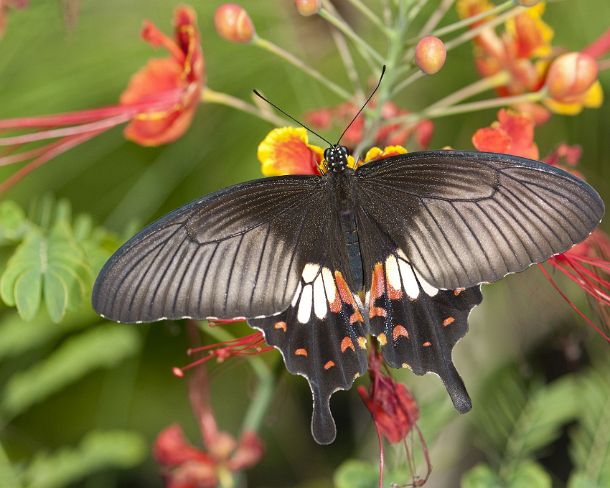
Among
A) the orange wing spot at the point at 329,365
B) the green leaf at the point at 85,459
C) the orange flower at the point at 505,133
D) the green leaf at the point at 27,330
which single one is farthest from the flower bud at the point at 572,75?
the green leaf at the point at 85,459

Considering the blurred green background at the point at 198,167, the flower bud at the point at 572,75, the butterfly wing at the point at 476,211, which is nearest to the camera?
the butterfly wing at the point at 476,211

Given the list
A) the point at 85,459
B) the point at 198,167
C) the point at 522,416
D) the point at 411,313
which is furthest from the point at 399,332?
the point at 198,167

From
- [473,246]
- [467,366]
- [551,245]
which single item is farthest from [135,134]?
[467,366]

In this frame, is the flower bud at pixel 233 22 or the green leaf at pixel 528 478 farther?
the flower bud at pixel 233 22

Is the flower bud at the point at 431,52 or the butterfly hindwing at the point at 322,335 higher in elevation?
the flower bud at the point at 431,52

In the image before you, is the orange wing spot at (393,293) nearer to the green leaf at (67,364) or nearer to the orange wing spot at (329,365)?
the orange wing spot at (329,365)

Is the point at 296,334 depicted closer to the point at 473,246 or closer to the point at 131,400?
the point at 473,246

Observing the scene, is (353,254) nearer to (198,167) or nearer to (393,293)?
(393,293)

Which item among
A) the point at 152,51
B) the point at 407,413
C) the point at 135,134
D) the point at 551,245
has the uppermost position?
the point at 152,51
